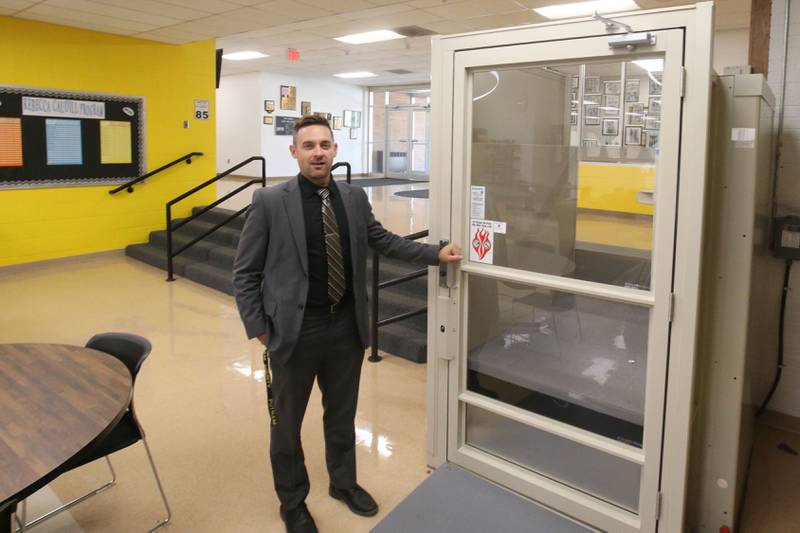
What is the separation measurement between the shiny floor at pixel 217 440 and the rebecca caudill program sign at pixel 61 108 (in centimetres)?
227

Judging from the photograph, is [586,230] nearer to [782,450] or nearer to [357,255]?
[357,255]

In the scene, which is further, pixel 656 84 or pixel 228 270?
pixel 228 270

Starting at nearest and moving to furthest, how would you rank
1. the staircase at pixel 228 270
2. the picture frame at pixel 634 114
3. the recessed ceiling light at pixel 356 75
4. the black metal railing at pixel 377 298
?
1. the picture frame at pixel 634 114
2. the black metal railing at pixel 377 298
3. the staircase at pixel 228 270
4. the recessed ceiling light at pixel 356 75

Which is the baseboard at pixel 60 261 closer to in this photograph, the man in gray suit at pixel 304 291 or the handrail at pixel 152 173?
the handrail at pixel 152 173

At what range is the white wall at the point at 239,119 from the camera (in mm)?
13492

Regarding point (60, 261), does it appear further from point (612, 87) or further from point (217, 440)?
point (612, 87)

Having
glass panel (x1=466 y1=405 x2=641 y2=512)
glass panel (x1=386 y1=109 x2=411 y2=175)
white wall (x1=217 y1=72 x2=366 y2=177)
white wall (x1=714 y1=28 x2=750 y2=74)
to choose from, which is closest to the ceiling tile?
glass panel (x1=466 y1=405 x2=641 y2=512)

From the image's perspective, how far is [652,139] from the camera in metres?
2.07

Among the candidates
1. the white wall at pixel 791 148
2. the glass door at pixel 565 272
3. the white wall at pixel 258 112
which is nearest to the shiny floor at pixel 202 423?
the glass door at pixel 565 272

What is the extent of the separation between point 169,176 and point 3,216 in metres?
2.01

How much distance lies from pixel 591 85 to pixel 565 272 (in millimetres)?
718

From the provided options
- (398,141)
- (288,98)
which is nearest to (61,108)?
(288,98)

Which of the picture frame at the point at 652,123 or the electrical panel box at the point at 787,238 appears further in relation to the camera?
the electrical panel box at the point at 787,238

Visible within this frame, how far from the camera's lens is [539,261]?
246 centimetres
